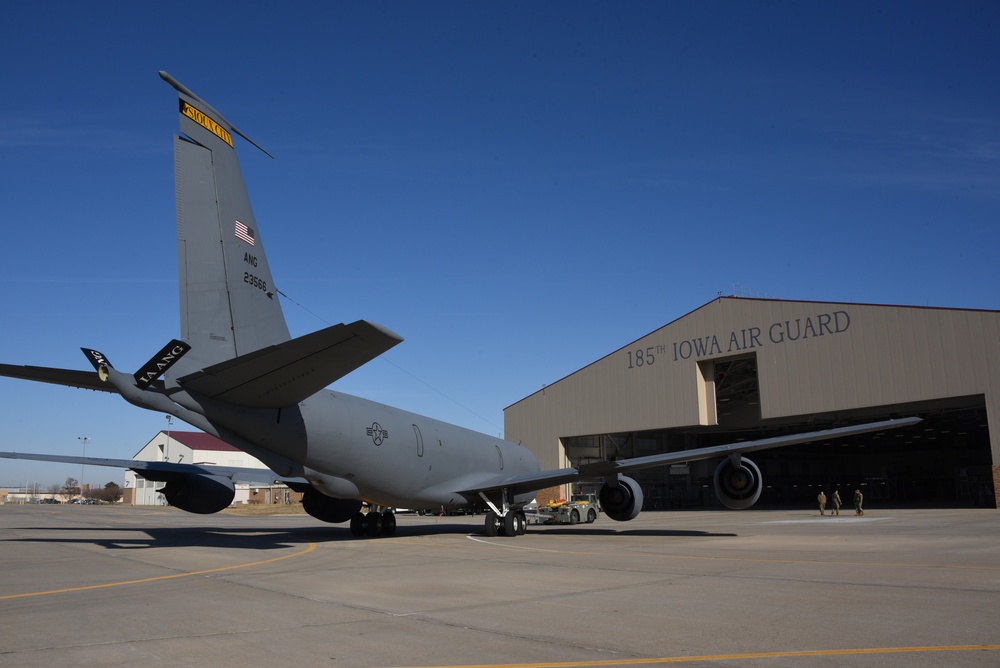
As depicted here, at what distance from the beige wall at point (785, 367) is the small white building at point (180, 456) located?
4706 cm

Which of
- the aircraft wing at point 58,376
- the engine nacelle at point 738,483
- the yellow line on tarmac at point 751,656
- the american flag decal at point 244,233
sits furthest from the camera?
the engine nacelle at point 738,483

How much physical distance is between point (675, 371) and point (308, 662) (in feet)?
131

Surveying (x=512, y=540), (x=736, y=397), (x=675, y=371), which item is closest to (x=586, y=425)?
(x=675, y=371)

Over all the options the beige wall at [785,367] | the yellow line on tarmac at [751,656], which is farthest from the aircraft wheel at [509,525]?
the beige wall at [785,367]

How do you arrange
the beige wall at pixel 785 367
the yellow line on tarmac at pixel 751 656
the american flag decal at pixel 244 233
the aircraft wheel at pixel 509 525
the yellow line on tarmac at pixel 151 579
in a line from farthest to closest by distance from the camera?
the beige wall at pixel 785 367 → the aircraft wheel at pixel 509 525 → the american flag decal at pixel 244 233 → the yellow line on tarmac at pixel 151 579 → the yellow line on tarmac at pixel 751 656

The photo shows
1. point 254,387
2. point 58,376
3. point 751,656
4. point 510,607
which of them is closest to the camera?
point 751,656

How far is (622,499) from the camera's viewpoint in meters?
22.8

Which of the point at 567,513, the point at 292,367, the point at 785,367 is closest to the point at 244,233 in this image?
the point at 292,367

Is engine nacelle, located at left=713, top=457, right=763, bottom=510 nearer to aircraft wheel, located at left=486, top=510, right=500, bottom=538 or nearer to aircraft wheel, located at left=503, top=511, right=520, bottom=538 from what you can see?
aircraft wheel, located at left=503, top=511, right=520, bottom=538

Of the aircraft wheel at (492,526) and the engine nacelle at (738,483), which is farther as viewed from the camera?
the aircraft wheel at (492,526)

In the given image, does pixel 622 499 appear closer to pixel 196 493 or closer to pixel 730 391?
pixel 196 493

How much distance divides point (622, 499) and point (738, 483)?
12.2ft

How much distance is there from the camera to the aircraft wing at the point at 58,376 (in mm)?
12805

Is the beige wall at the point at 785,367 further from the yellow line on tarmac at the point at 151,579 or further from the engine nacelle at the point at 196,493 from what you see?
the yellow line on tarmac at the point at 151,579
